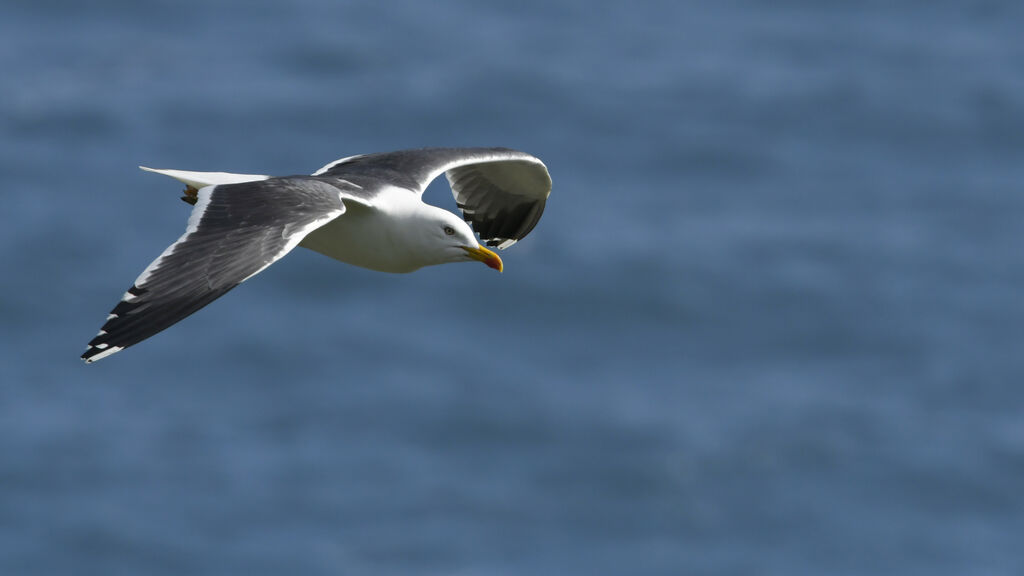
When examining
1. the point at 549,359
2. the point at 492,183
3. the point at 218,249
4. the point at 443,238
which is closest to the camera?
the point at 218,249

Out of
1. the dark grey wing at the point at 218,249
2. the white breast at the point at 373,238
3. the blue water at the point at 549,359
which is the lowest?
the dark grey wing at the point at 218,249

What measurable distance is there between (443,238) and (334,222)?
0.95m

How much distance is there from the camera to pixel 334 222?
14.0 meters

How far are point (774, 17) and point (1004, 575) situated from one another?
24509 mm

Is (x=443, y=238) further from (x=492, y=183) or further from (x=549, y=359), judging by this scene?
(x=549, y=359)

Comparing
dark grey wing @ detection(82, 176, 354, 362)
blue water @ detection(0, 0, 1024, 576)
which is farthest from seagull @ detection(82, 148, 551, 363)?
blue water @ detection(0, 0, 1024, 576)

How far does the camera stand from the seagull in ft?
37.0

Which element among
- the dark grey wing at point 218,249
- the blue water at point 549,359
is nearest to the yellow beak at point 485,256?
the dark grey wing at point 218,249

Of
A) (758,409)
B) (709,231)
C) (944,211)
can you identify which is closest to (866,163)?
(944,211)

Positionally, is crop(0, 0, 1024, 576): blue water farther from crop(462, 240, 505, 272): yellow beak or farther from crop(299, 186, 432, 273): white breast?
crop(462, 240, 505, 272): yellow beak

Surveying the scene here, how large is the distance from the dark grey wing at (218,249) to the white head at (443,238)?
2.97 feet

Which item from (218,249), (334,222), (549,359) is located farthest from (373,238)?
(549,359)

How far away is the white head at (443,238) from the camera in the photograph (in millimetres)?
13844

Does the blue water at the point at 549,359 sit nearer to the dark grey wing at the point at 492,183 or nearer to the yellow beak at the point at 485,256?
the dark grey wing at the point at 492,183
